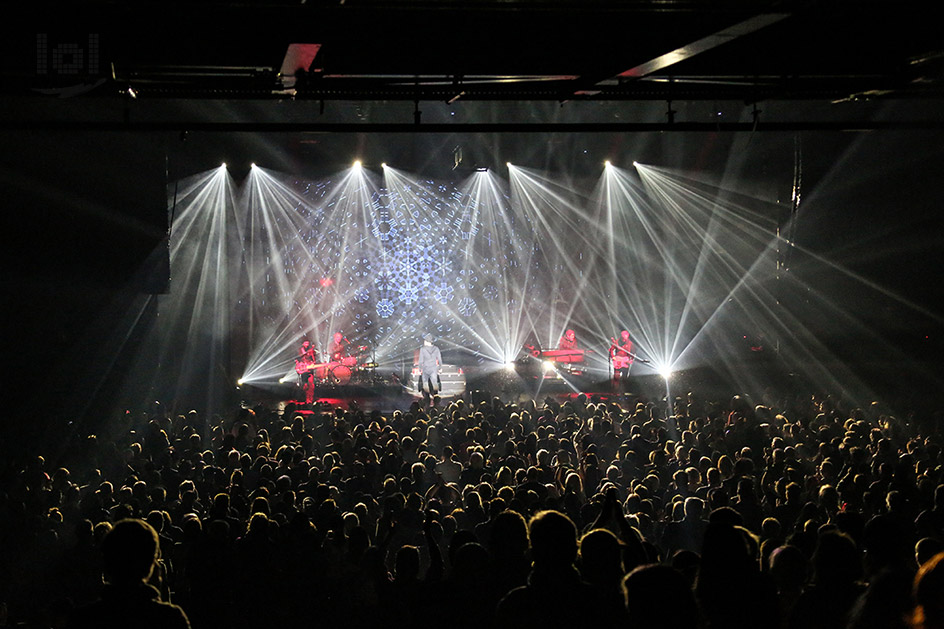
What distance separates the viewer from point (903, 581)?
294 centimetres

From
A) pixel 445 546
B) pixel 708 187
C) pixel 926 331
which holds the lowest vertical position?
pixel 445 546

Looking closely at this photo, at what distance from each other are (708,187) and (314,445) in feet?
52.1

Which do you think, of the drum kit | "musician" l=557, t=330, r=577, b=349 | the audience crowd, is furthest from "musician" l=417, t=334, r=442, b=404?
the audience crowd

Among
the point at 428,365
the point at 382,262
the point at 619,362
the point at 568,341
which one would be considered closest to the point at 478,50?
the point at 428,365

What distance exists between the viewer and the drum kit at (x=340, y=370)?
21.1 meters

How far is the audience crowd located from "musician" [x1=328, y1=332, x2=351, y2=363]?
979 centimetres

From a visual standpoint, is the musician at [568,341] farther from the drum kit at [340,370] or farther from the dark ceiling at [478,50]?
the dark ceiling at [478,50]

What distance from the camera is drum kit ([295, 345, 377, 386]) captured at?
21.1 m

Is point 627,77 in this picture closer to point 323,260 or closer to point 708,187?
point 708,187

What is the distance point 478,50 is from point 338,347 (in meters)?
16.9

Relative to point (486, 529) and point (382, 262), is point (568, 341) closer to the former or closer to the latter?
point (382, 262)

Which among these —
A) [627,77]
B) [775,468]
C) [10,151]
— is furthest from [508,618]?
[10,151]

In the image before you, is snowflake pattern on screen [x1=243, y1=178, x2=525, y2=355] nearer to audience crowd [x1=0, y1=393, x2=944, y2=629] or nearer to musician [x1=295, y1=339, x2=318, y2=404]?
musician [x1=295, y1=339, x2=318, y2=404]

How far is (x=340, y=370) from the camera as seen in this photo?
21797 mm
